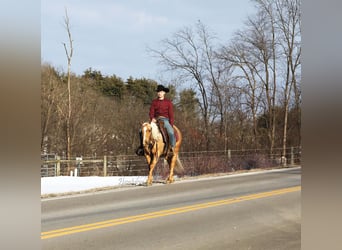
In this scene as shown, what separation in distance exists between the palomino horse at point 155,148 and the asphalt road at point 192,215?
0.08 meters

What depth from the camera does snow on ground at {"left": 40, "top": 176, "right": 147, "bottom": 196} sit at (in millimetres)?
1400

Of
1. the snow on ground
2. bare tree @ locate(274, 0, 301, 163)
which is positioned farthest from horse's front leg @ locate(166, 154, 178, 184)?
bare tree @ locate(274, 0, 301, 163)

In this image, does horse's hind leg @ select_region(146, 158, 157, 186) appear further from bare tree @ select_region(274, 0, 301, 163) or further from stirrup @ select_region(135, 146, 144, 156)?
bare tree @ select_region(274, 0, 301, 163)

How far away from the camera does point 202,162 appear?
1628mm

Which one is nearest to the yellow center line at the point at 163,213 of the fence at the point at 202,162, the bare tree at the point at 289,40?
the fence at the point at 202,162

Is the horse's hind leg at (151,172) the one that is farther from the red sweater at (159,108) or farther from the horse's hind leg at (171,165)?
the red sweater at (159,108)

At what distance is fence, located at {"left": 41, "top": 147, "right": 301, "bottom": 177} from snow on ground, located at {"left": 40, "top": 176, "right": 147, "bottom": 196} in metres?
0.02

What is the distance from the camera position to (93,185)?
59.4 inches

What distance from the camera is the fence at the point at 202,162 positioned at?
1.52 m

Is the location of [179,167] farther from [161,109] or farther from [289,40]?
[289,40]

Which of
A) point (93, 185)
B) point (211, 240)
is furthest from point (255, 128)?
point (93, 185)
